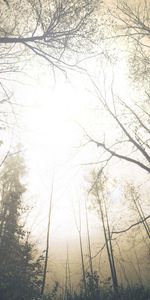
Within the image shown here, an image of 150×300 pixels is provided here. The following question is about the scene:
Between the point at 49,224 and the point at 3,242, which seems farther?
the point at 49,224

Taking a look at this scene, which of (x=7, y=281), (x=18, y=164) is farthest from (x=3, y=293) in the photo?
(x=18, y=164)

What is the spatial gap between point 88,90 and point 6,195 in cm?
1336

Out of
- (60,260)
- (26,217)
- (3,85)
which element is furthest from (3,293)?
(60,260)

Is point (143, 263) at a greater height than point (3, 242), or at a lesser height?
greater

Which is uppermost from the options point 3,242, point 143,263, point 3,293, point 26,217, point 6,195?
point 143,263

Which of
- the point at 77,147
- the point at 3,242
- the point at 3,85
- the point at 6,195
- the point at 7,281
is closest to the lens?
the point at 3,85

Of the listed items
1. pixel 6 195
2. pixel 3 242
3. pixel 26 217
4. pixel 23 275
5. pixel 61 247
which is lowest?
pixel 23 275

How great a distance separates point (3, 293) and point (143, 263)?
25.4 metres

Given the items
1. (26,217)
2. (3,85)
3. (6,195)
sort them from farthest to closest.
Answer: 1. (6,195)
2. (26,217)
3. (3,85)

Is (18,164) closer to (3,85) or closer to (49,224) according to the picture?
(49,224)

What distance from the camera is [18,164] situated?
25.0 metres

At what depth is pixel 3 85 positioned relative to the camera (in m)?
7.73

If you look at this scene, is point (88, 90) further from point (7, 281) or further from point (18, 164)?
point (18, 164)

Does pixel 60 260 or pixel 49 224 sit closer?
pixel 49 224
